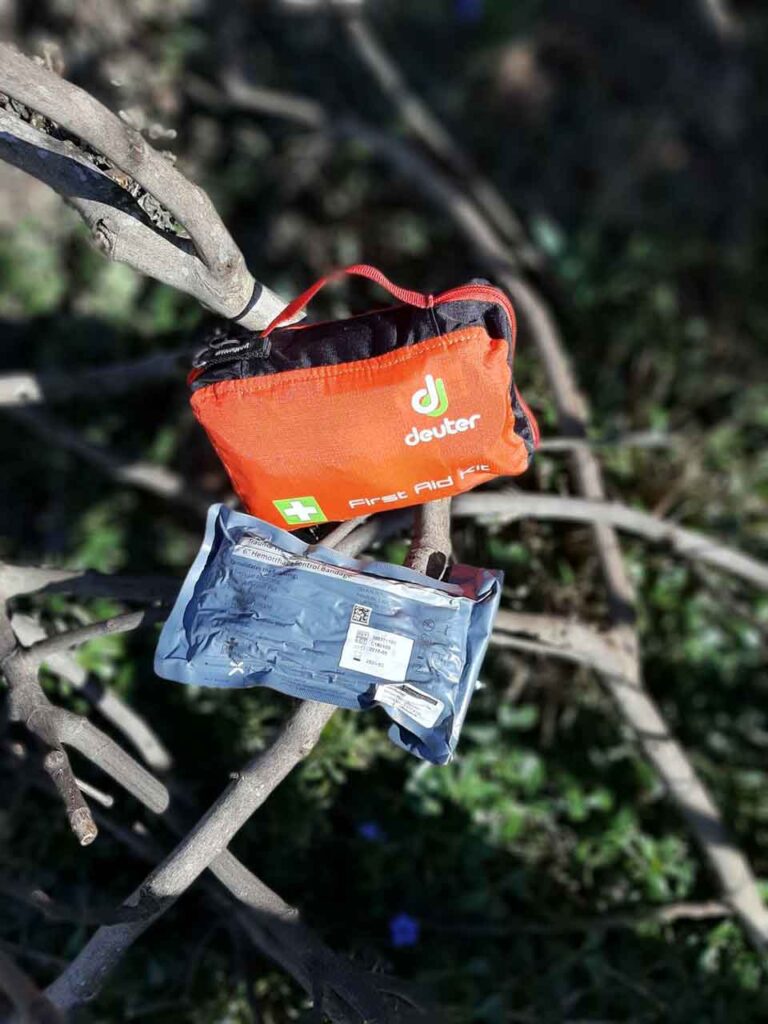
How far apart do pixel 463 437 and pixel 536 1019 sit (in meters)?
1.60

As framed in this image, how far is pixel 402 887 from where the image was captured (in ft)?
8.20

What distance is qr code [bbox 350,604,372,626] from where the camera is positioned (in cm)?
170

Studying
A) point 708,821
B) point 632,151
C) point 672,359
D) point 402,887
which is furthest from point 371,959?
point 632,151

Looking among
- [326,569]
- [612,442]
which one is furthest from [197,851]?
[612,442]

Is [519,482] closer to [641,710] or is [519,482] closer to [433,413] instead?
[641,710]

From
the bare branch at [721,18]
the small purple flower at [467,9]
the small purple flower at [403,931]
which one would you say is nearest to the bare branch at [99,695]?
the small purple flower at [403,931]

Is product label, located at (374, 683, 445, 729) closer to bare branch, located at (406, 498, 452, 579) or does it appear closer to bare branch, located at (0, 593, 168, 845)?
bare branch, located at (406, 498, 452, 579)

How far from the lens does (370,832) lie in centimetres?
243

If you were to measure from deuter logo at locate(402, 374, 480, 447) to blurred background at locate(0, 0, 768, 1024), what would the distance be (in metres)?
0.75

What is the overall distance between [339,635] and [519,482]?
104 centimetres

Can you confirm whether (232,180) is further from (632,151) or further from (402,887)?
(402,887)

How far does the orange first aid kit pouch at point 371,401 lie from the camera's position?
1.64m

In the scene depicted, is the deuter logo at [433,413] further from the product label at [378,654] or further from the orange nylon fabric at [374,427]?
the product label at [378,654]

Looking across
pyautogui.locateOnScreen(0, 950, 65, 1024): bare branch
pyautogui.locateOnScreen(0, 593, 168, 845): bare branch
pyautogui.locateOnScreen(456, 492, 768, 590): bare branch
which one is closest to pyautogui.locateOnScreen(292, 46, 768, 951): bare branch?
pyautogui.locateOnScreen(456, 492, 768, 590): bare branch
